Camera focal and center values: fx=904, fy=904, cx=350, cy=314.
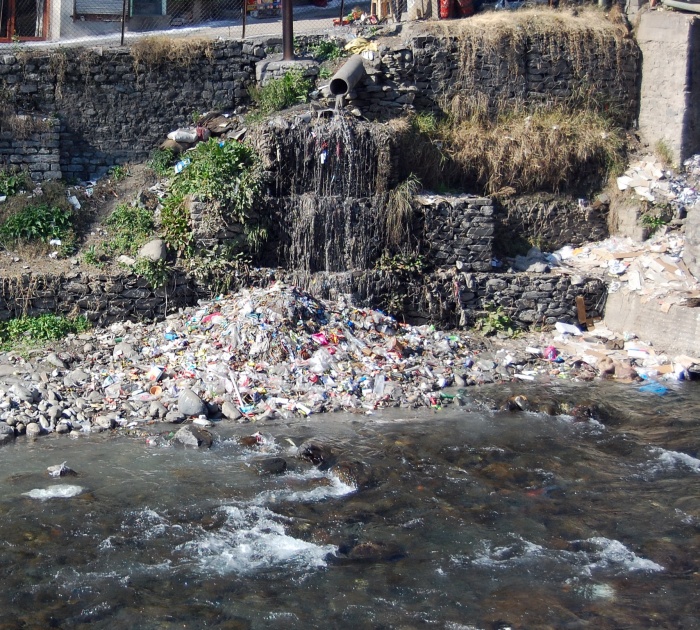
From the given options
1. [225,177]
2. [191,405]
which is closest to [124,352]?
[191,405]

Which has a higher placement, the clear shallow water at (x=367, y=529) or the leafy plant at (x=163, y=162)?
the leafy plant at (x=163, y=162)

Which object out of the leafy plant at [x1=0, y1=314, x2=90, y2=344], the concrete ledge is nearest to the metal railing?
the leafy plant at [x1=0, y1=314, x2=90, y2=344]

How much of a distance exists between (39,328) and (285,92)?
4.99 meters

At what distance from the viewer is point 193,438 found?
846 cm

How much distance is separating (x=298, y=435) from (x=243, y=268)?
3.47m

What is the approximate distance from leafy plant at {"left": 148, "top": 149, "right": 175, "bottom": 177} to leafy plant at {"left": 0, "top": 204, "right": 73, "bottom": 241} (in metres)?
1.54

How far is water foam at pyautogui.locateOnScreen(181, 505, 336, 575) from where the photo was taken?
6320 millimetres

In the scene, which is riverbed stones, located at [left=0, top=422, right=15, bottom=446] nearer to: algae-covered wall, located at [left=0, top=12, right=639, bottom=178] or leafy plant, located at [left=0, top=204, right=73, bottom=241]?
leafy plant, located at [left=0, top=204, right=73, bottom=241]

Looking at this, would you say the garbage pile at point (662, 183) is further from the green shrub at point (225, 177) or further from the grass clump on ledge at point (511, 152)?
the green shrub at point (225, 177)

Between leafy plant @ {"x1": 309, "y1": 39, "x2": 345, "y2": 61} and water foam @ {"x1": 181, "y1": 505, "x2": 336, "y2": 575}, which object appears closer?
water foam @ {"x1": 181, "y1": 505, "x2": 336, "y2": 575}

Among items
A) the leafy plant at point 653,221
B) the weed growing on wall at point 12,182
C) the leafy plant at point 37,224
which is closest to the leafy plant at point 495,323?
the leafy plant at point 653,221

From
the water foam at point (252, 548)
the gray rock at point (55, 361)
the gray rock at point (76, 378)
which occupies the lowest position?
the water foam at point (252, 548)

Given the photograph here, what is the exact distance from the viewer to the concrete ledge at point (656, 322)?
36.2 ft

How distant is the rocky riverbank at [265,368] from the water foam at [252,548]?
5.89ft
